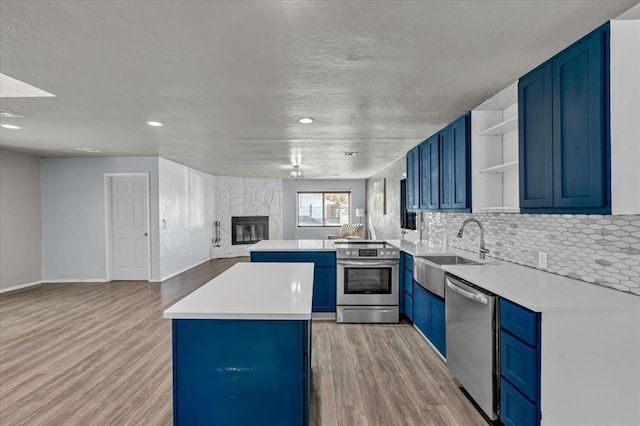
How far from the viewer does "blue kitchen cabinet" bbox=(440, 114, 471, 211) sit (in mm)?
3186

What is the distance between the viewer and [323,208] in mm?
11047

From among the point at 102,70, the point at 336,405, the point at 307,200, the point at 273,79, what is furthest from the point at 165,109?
the point at 307,200

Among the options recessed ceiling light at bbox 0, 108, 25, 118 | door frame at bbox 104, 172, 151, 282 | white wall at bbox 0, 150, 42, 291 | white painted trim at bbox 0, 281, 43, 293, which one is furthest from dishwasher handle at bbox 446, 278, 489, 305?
white painted trim at bbox 0, 281, 43, 293

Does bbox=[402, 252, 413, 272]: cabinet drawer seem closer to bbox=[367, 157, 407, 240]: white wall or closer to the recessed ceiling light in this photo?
bbox=[367, 157, 407, 240]: white wall

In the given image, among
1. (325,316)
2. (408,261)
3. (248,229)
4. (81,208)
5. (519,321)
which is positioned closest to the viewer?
(519,321)

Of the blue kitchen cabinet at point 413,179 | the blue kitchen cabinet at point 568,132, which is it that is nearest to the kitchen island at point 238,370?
the blue kitchen cabinet at point 568,132

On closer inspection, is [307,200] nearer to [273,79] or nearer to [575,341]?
[273,79]

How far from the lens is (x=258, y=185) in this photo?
10172mm

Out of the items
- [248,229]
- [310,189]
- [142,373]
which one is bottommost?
[142,373]

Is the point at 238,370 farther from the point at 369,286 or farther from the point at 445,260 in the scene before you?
the point at 369,286

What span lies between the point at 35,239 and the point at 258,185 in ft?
17.5

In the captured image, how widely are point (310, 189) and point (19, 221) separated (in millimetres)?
7036

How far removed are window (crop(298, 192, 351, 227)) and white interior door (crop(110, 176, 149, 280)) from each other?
5187 mm

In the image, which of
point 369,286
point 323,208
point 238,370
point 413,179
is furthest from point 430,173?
point 323,208
